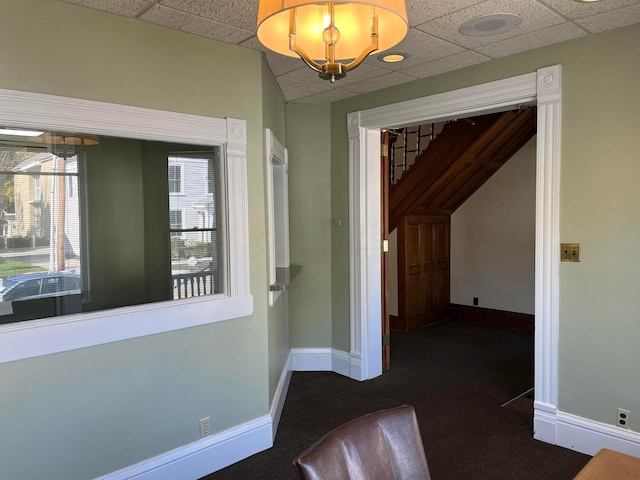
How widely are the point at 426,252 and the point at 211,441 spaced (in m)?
3.96

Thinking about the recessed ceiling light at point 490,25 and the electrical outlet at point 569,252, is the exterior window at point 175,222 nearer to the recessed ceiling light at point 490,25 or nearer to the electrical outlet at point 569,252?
the recessed ceiling light at point 490,25

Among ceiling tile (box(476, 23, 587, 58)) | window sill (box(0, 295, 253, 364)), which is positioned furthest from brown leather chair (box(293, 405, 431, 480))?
ceiling tile (box(476, 23, 587, 58))

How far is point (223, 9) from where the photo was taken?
215cm

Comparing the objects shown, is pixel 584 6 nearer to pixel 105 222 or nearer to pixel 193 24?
pixel 193 24

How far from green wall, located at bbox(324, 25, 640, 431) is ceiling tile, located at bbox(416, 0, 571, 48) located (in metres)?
0.38

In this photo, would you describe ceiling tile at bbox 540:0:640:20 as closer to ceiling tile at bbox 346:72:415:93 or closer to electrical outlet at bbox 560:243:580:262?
ceiling tile at bbox 346:72:415:93

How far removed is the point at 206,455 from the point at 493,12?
2877mm

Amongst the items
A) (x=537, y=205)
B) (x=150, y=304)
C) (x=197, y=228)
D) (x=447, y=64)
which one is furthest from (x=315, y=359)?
(x=447, y=64)

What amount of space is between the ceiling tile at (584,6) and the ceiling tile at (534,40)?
5.8 inches

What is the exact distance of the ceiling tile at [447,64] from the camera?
289 cm

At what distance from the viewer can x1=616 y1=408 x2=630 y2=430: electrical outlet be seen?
2570mm

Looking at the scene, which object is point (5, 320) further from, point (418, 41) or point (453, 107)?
point (453, 107)

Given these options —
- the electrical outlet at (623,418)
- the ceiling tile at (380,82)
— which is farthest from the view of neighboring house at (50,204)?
the electrical outlet at (623,418)

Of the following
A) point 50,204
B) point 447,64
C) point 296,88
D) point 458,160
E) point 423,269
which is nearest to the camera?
point 50,204
